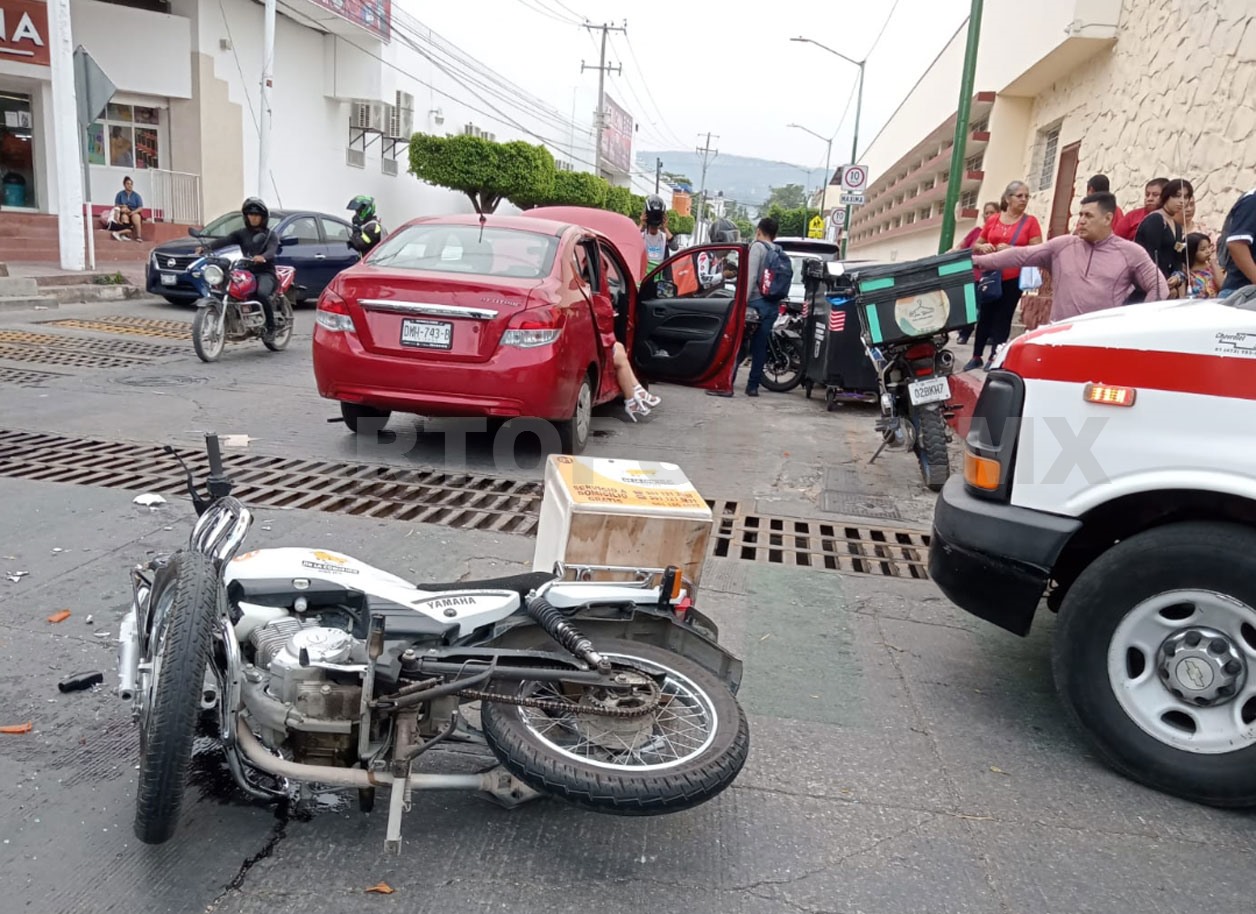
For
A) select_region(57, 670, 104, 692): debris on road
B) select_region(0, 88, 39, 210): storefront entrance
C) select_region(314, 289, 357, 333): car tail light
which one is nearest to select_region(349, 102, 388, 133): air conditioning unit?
select_region(0, 88, 39, 210): storefront entrance

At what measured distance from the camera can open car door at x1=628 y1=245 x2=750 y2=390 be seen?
8.95m

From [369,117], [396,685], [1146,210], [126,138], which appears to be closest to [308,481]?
[396,685]

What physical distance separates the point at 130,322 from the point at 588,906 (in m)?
12.6

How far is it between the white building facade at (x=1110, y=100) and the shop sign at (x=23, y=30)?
16.9 metres

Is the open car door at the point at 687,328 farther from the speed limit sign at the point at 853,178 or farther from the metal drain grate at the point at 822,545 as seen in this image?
the speed limit sign at the point at 853,178

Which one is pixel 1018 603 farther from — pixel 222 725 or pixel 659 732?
pixel 222 725

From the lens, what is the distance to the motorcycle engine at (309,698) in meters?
2.48

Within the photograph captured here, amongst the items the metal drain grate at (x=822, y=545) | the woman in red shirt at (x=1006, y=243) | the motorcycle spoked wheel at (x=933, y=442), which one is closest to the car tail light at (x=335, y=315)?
the metal drain grate at (x=822, y=545)

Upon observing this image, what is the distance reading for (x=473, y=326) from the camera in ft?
20.4

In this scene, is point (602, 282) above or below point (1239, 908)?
above

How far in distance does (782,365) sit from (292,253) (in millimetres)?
8599

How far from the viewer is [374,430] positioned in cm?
739

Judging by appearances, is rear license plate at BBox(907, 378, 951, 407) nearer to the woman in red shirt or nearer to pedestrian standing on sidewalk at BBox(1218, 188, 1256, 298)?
pedestrian standing on sidewalk at BBox(1218, 188, 1256, 298)

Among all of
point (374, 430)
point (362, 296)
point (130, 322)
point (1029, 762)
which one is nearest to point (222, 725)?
point (1029, 762)
